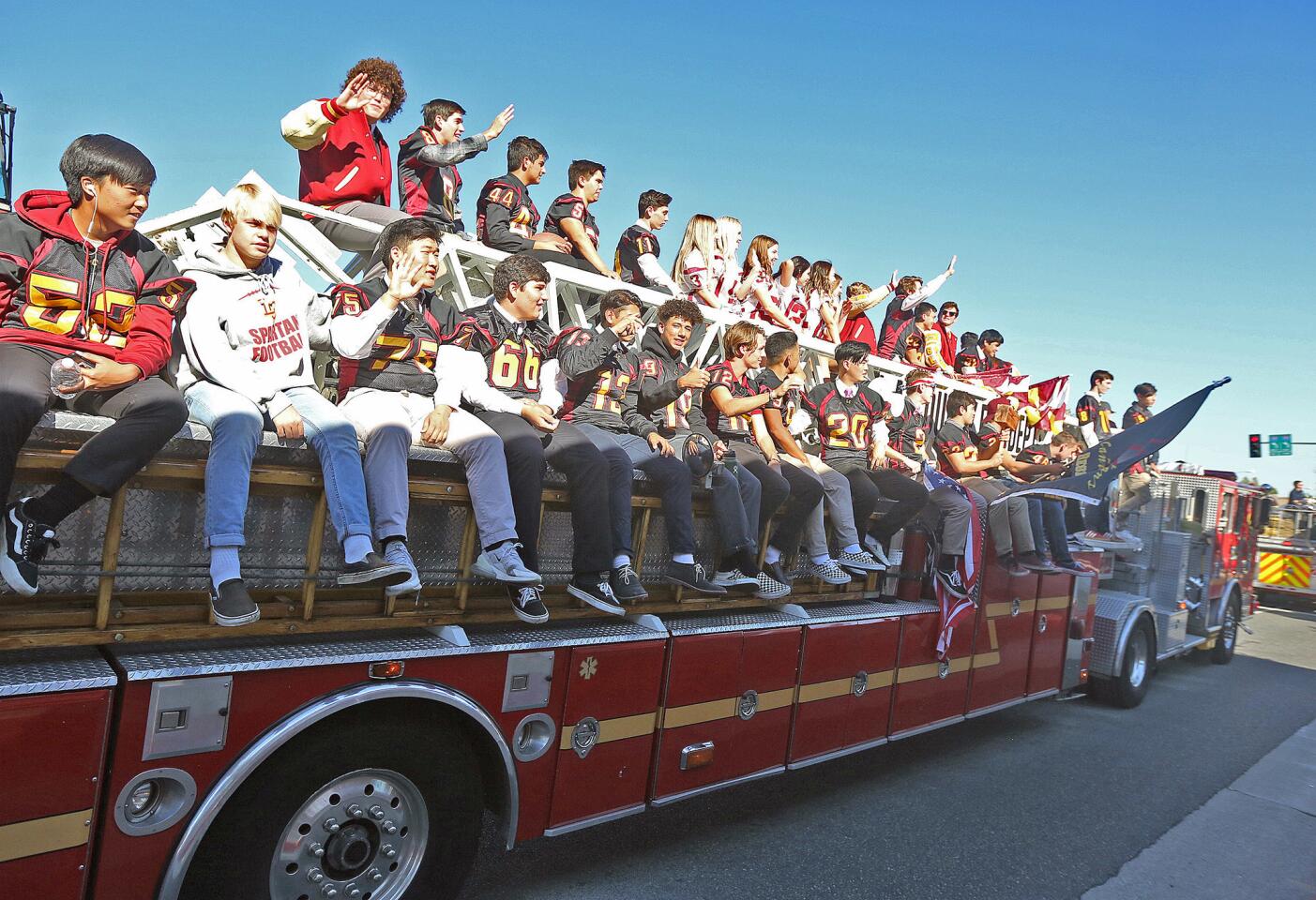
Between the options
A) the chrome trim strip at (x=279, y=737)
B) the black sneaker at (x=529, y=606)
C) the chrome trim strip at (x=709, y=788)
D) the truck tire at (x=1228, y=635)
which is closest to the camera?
the chrome trim strip at (x=279, y=737)

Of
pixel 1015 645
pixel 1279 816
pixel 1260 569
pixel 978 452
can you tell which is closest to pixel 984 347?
pixel 978 452

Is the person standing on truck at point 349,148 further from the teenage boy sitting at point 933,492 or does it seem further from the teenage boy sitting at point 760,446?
the teenage boy sitting at point 933,492

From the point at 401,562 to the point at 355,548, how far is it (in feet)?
0.54

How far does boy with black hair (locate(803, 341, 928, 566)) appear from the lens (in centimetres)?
595

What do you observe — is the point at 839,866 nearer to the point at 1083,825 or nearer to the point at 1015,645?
the point at 1083,825

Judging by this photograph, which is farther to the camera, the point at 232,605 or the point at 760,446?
the point at 760,446

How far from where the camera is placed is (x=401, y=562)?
309 cm

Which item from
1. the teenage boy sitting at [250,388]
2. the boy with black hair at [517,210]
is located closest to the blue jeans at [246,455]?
the teenage boy sitting at [250,388]

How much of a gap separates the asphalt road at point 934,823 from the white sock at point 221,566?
1978mm

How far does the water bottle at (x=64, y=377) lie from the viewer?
260 centimetres

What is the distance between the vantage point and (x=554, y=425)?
3.97 metres

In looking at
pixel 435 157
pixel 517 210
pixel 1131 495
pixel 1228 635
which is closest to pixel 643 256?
pixel 517 210

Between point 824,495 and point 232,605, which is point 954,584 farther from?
point 232,605

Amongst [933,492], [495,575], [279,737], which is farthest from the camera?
[933,492]
